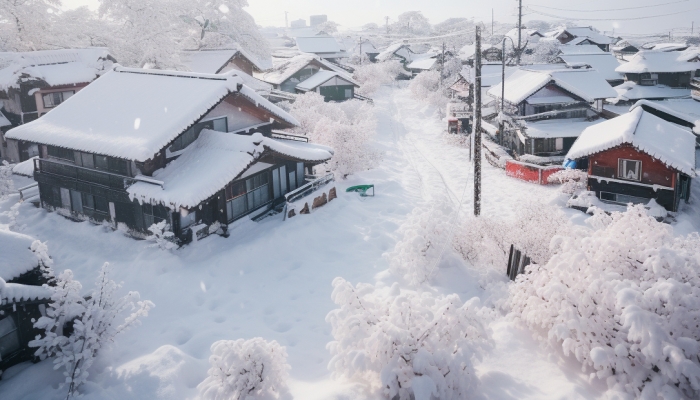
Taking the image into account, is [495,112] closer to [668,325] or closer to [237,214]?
[237,214]

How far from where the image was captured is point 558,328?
35.4 feet

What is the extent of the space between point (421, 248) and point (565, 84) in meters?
25.4

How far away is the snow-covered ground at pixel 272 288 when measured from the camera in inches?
443

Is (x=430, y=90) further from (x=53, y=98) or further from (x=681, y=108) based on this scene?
(x=53, y=98)

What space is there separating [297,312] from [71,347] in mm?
6331

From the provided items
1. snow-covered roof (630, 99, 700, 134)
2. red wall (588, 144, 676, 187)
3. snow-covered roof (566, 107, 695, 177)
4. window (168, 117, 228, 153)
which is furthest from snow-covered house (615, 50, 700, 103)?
window (168, 117, 228, 153)

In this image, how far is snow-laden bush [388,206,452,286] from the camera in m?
16.6

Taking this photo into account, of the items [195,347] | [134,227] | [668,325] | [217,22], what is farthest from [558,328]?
[217,22]

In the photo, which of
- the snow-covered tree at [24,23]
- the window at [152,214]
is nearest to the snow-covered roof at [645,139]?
the window at [152,214]

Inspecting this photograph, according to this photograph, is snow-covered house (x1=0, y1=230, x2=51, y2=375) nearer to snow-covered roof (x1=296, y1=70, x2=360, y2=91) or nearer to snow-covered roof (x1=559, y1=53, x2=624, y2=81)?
snow-covered roof (x1=296, y1=70, x2=360, y2=91)

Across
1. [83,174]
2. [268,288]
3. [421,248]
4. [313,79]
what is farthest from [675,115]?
[83,174]

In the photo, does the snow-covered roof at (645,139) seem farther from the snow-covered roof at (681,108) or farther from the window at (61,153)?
the window at (61,153)

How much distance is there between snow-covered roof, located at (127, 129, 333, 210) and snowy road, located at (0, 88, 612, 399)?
7.79 ft

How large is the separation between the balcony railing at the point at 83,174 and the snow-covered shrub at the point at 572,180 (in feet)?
72.3
